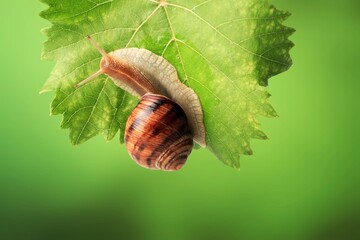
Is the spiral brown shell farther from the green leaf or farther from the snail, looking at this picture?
the green leaf

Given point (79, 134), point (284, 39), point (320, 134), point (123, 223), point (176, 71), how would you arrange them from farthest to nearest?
point (123, 223)
point (320, 134)
point (79, 134)
point (176, 71)
point (284, 39)

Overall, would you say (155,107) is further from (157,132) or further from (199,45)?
(199,45)

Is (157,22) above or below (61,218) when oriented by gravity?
above

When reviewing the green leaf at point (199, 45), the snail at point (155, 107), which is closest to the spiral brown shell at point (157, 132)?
the snail at point (155, 107)

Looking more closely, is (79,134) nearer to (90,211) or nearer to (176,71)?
(176,71)

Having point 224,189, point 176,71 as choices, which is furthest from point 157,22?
point 224,189

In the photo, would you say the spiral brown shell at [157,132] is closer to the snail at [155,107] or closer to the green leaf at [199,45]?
the snail at [155,107]

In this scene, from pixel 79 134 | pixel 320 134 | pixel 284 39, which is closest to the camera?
pixel 284 39
